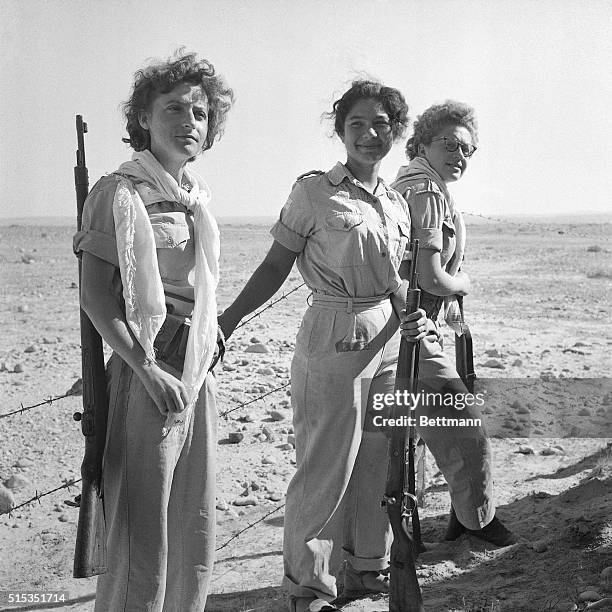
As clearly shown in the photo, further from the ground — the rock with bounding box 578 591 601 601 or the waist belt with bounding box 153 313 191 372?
the waist belt with bounding box 153 313 191 372

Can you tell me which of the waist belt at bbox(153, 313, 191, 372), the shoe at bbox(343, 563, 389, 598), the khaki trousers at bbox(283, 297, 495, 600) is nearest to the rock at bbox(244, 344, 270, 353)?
the shoe at bbox(343, 563, 389, 598)

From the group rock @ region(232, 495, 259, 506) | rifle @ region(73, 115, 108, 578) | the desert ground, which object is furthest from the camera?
rock @ region(232, 495, 259, 506)

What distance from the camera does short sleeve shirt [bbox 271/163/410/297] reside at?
318 cm

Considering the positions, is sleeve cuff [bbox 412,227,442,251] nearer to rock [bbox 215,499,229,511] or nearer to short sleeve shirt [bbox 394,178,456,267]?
short sleeve shirt [bbox 394,178,456,267]

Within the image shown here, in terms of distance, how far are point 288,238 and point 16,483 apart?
2.65 m

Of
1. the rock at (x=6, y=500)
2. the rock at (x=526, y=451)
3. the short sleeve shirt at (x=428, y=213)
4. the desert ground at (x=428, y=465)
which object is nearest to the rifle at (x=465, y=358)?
the short sleeve shirt at (x=428, y=213)

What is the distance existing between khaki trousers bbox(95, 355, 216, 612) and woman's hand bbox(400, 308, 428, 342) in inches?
31.5

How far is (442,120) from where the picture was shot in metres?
3.89

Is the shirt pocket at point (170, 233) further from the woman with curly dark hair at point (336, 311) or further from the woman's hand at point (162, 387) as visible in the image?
the woman with curly dark hair at point (336, 311)

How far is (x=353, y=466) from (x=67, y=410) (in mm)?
3402

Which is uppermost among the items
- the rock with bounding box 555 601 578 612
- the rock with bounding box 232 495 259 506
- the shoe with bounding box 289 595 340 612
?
the shoe with bounding box 289 595 340 612

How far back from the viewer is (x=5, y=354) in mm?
8219

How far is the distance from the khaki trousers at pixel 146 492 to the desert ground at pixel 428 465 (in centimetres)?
111

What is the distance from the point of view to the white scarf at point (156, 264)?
2.38 m
